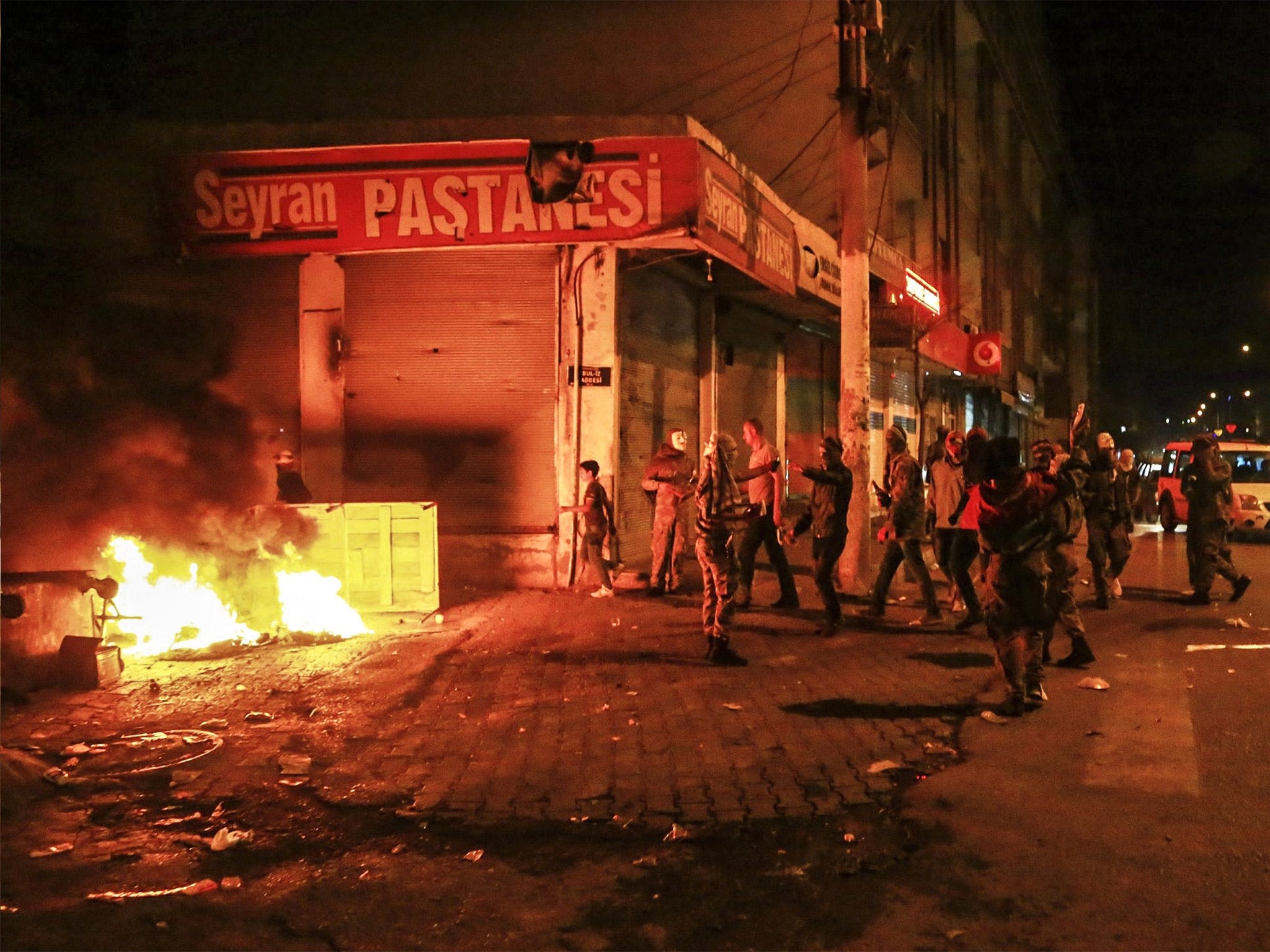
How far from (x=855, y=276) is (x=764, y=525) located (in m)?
3.23

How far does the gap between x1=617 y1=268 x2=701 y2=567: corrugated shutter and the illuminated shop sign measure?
5.31 m

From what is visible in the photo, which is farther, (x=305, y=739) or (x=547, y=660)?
(x=547, y=660)

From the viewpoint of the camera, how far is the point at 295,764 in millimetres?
5594

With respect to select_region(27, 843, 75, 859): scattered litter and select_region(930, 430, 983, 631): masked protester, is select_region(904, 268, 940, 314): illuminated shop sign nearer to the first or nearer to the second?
select_region(930, 430, 983, 631): masked protester

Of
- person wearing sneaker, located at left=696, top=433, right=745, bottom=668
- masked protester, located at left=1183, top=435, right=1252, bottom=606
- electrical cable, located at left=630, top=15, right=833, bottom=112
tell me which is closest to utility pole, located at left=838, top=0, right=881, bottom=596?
masked protester, located at left=1183, top=435, right=1252, bottom=606

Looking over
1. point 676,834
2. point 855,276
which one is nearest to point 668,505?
point 855,276

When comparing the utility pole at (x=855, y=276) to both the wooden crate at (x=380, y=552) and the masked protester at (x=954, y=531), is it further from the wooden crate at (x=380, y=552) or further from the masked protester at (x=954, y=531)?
the wooden crate at (x=380, y=552)

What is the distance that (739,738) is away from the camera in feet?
19.8

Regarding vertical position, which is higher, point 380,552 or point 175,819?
point 380,552

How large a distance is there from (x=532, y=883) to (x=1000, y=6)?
34397 mm

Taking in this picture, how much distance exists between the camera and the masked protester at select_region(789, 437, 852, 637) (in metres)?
8.98

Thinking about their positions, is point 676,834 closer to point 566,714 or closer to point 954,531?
point 566,714

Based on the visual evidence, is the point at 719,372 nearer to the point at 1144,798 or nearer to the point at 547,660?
the point at 547,660

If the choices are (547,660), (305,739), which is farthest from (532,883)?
(547,660)
